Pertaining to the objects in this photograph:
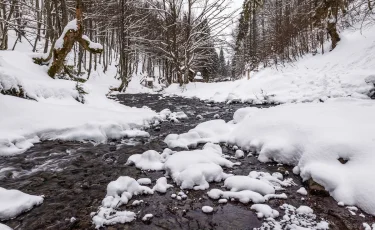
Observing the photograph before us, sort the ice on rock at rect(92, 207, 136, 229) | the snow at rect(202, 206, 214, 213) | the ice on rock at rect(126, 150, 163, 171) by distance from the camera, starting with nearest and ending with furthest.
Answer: the ice on rock at rect(92, 207, 136, 229) < the snow at rect(202, 206, 214, 213) < the ice on rock at rect(126, 150, 163, 171)

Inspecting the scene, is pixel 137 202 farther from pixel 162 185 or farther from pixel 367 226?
pixel 367 226

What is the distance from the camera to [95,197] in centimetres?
299

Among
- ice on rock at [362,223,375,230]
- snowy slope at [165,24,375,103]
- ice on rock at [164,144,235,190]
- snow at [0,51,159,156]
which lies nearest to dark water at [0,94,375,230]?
ice on rock at [362,223,375,230]

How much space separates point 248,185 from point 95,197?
76.4 inches

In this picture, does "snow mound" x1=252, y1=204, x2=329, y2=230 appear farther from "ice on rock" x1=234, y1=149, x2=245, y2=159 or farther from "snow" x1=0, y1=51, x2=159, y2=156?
"snow" x1=0, y1=51, x2=159, y2=156

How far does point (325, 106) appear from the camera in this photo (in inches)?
201

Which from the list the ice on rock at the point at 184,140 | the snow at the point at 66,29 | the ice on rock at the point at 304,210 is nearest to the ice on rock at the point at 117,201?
the ice on rock at the point at 304,210

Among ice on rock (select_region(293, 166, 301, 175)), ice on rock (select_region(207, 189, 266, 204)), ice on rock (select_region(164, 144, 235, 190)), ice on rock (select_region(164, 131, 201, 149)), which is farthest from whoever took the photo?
ice on rock (select_region(164, 131, 201, 149))

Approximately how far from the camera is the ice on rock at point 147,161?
3.90m

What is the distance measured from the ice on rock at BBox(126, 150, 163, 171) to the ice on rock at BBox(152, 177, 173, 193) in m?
0.48

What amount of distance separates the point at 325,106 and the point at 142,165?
13.0 ft

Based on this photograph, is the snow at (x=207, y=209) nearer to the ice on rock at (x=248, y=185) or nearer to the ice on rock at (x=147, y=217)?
the ice on rock at (x=248, y=185)

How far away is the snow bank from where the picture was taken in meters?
2.84

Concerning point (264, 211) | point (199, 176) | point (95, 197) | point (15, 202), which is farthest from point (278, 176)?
point (15, 202)
